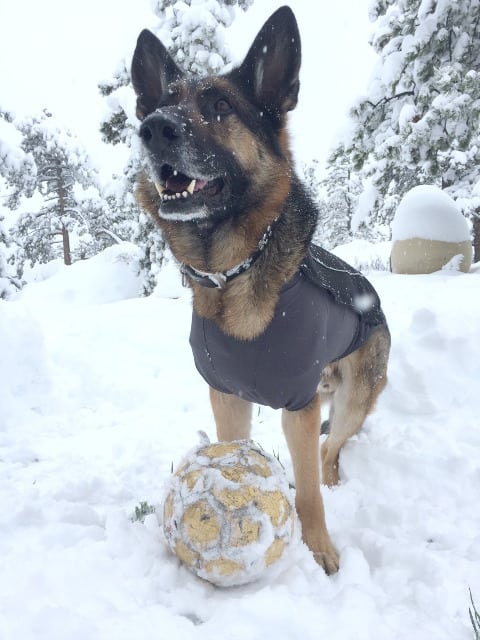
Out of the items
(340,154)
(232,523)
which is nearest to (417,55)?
(340,154)

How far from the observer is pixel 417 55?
23.6 feet

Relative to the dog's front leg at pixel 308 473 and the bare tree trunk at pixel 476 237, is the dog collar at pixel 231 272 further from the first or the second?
the bare tree trunk at pixel 476 237

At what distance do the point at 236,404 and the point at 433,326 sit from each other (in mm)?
2901

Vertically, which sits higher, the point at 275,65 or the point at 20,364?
the point at 275,65

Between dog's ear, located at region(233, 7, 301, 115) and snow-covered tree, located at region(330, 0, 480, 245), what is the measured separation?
15.3 feet

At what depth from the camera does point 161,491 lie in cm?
286

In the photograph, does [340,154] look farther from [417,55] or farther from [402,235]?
[402,235]

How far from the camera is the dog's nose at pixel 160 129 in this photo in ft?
6.97

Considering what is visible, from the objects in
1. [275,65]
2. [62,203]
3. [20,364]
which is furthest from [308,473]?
[62,203]

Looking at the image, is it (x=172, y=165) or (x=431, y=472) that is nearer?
(x=172, y=165)

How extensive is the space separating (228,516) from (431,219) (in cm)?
881

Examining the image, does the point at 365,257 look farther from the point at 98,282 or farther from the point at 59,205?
the point at 59,205

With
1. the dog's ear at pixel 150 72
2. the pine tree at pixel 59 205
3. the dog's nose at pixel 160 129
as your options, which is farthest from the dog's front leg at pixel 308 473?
the pine tree at pixel 59 205

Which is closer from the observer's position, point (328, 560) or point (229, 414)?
point (328, 560)
